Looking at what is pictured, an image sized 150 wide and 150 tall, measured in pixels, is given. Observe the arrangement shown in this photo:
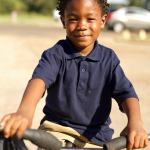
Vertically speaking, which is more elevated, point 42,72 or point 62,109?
point 42,72

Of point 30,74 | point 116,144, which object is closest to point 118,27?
point 30,74

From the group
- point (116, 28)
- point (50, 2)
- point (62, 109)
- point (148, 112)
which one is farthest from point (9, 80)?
point (50, 2)

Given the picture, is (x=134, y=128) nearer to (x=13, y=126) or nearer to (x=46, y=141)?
(x=46, y=141)

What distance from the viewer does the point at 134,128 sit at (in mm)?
2039

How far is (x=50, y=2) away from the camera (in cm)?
5869

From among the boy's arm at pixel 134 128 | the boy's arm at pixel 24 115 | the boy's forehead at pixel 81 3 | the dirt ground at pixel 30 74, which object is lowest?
the dirt ground at pixel 30 74

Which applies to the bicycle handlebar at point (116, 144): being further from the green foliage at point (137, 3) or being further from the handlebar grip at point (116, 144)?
the green foliage at point (137, 3)

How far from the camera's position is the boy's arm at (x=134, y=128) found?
194 cm

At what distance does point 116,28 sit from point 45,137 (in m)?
32.0

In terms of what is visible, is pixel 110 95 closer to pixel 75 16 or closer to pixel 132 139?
pixel 75 16

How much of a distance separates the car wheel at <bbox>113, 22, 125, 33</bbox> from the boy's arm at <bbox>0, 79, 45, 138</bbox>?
3134 cm

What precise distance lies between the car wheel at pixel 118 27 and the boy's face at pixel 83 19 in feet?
102

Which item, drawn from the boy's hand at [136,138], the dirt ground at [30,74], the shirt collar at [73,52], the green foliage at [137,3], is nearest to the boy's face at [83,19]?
the shirt collar at [73,52]

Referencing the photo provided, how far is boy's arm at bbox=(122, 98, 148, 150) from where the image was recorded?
6.36ft
